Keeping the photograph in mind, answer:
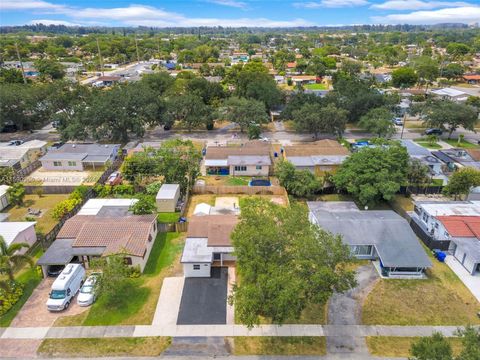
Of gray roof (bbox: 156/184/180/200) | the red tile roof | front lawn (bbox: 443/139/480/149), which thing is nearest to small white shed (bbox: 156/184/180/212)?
gray roof (bbox: 156/184/180/200)

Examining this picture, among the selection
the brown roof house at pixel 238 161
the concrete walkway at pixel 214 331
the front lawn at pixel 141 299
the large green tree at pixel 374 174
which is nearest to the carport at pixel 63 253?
the front lawn at pixel 141 299

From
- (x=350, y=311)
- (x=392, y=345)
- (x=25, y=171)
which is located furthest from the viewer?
(x=25, y=171)

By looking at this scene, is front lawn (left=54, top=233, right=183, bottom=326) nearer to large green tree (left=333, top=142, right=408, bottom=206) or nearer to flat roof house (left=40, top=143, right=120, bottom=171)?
large green tree (left=333, top=142, right=408, bottom=206)

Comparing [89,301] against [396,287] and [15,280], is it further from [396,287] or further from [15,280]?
[396,287]

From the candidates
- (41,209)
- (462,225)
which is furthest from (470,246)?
(41,209)

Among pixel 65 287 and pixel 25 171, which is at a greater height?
pixel 65 287

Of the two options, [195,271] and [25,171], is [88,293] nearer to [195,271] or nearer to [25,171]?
[195,271]

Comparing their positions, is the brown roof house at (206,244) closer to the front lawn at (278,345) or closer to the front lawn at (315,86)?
the front lawn at (278,345)
